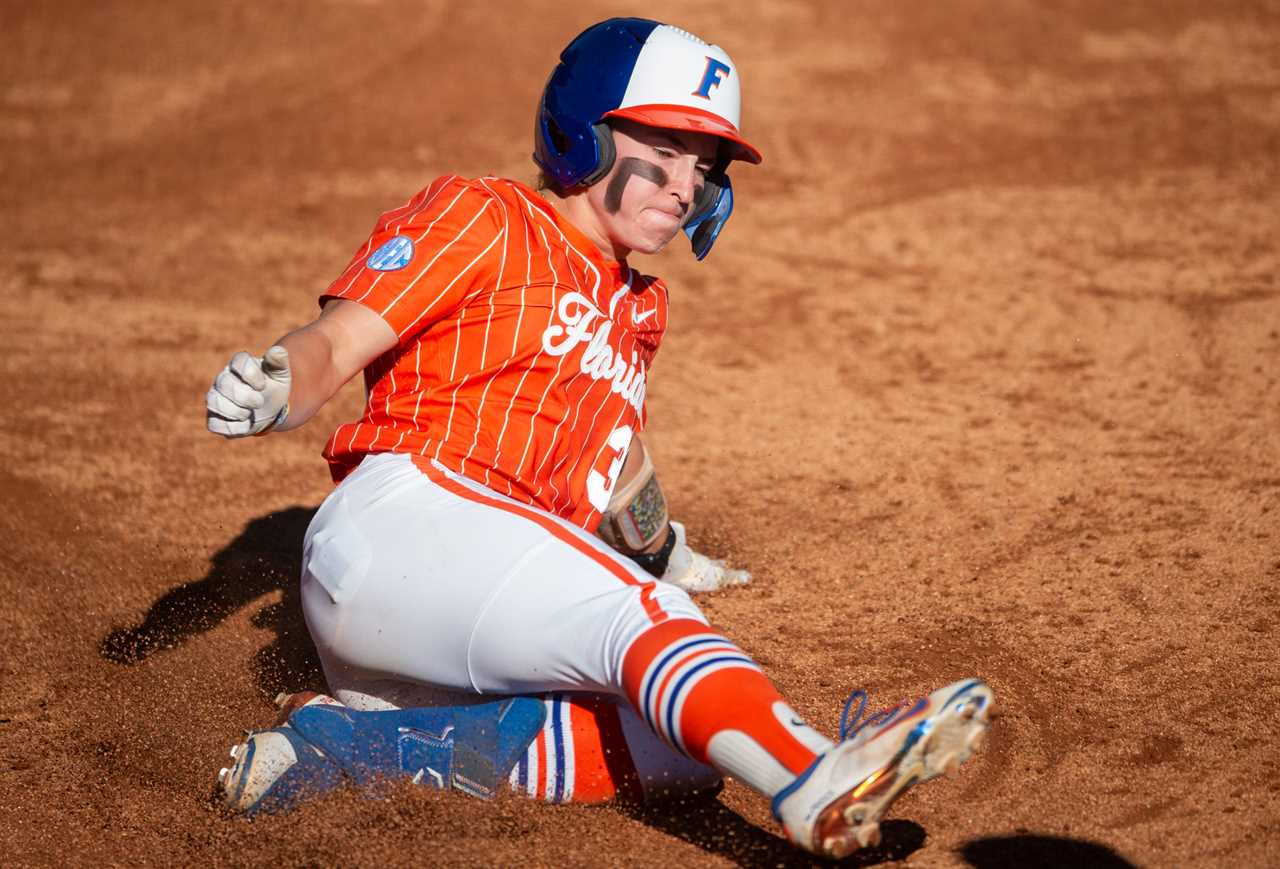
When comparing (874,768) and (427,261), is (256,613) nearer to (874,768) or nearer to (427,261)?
(427,261)

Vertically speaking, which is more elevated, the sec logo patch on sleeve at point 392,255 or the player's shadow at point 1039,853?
the sec logo patch on sleeve at point 392,255

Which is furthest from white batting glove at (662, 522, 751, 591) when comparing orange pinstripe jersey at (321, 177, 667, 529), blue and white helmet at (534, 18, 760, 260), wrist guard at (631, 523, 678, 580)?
blue and white helmet at (534, 18, 760, 260)

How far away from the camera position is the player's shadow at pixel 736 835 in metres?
2.65

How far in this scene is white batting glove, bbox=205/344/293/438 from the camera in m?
2.55

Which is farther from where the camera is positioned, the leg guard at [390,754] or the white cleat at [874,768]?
the leg guard at [390,754]

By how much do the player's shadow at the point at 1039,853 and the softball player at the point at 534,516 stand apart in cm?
34

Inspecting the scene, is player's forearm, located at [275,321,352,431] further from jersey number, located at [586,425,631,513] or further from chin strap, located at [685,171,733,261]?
chin strap, located at [685,171,733,261]

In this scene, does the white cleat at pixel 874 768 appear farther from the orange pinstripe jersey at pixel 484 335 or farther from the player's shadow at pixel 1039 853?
the orange pinstripe jersey at pixel 484 335

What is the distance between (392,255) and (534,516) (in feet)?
2.10

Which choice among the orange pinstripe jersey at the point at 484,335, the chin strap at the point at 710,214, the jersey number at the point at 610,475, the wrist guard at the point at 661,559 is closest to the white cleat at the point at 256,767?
the orange pinstripe jersey at the point at 484,335

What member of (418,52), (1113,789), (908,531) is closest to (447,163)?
(418,52)

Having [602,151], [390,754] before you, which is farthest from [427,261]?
[390,754]

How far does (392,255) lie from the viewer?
2924 millimetres

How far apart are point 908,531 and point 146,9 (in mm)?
7957
